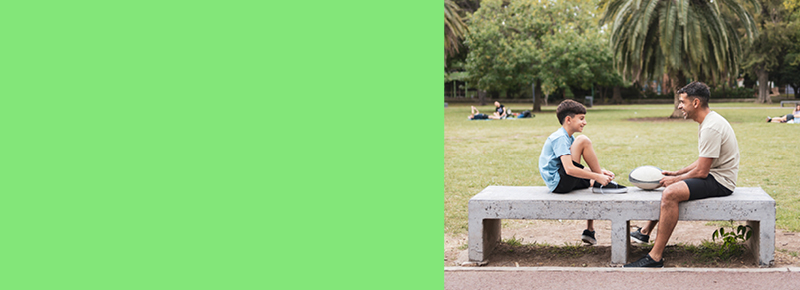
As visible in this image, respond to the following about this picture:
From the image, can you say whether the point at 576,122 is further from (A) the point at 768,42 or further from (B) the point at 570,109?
(A) the point at 768,42

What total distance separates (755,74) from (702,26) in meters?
32.9

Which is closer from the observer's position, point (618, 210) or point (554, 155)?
point (618, 210)

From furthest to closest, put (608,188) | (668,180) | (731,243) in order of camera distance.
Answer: (608,188), (731,243), (668,180)

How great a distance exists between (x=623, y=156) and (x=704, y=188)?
29.2ft

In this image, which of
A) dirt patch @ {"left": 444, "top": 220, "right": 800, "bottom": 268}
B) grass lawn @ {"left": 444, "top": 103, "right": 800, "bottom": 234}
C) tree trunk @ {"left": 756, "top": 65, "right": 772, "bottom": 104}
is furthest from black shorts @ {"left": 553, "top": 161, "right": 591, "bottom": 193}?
tree trunk @ {"left": 756, "top": 65, "right": 772, "bottom": 104}

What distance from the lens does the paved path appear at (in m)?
4.52

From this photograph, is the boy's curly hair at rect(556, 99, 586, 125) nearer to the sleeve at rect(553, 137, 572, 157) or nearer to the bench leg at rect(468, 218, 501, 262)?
the sleeve at rect(553, 137, 572, 157)

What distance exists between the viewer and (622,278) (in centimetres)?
473

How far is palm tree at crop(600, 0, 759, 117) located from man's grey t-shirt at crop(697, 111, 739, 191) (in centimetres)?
2114

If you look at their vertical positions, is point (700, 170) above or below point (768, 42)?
below

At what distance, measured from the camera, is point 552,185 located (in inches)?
218

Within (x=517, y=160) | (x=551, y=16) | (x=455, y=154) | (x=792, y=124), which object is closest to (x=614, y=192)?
(x=517, y=160)

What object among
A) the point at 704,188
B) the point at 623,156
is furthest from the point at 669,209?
the point at 623,156

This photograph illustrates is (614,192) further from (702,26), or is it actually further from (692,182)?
(702,26)
